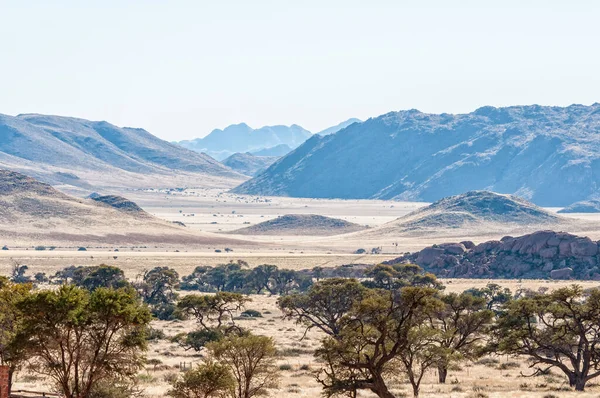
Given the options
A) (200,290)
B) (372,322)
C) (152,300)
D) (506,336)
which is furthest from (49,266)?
(372,322)

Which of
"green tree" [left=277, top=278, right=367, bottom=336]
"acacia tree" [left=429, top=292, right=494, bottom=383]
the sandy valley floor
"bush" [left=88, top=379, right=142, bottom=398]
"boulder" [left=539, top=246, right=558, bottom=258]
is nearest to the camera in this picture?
"bush" [left=88, top=379, right=142, bottom=398]

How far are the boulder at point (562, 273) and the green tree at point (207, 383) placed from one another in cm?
8576

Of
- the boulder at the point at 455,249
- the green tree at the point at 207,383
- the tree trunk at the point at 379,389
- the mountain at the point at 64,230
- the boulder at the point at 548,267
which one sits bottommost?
the green tree at the point at 207,383

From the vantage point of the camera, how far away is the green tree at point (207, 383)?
33094 millimetres

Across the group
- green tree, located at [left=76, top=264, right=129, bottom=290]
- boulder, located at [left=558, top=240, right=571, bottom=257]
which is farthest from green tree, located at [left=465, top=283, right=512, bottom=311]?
green tree, located at [left=76, top=264, right=129, bottom=290]

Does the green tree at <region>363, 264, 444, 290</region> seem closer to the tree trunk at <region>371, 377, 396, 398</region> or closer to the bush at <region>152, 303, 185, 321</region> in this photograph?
the bush at <region>152, 303, 185, 321</region>

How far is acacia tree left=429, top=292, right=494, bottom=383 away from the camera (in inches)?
1745

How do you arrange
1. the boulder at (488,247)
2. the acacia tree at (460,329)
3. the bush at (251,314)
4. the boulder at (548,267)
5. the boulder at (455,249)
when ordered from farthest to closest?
the boulder at (455,249)
the boulder at (488,247)
the boulder at (548,267)
the bush at (251,314)
the acacia tree at (460,329)

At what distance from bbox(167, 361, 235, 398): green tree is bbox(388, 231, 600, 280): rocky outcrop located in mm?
85967

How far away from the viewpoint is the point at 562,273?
4456 inches

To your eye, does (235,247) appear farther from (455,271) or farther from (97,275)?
(97,275)

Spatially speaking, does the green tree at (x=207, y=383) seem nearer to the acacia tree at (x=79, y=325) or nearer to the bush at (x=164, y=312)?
the acacia tree at (x=79, y=325)

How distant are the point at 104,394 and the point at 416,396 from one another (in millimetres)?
13567

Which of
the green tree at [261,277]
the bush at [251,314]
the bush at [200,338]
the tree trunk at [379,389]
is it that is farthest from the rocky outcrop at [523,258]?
the tree trunk at [379,389]
